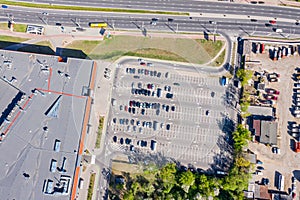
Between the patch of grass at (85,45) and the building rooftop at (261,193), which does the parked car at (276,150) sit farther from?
the patch of grass at (85,45)

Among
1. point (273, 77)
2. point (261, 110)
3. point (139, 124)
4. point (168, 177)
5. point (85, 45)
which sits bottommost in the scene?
point (168, 177)

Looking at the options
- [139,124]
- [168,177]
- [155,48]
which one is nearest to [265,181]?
[168,177]

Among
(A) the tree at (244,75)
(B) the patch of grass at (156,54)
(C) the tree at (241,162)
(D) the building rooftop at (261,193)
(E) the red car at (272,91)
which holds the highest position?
(B) the patch of grass at (156,54)

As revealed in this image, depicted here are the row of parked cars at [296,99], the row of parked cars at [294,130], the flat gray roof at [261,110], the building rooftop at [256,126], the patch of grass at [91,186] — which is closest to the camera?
the patch of grass at [91,186]

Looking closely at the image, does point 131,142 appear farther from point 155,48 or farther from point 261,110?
point 261,110

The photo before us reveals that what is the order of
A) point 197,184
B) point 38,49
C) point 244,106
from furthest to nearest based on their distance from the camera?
point 38,49 < point 244,106 < point 197,184

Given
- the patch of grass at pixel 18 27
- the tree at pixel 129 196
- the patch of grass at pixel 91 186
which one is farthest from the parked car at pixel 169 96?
the patch of grass at pixel 18 27

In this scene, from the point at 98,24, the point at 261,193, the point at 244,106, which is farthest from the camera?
the point at 98,24

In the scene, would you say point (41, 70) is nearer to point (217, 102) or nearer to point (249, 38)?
point (217, 102)
